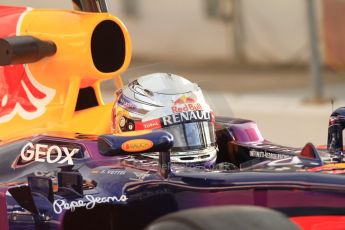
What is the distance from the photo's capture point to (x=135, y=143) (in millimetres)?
4941

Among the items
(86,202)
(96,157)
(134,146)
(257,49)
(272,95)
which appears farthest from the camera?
(257,49)

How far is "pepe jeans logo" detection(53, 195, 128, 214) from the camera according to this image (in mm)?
5117

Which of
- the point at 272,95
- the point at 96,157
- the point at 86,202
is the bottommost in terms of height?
the point at 272,95

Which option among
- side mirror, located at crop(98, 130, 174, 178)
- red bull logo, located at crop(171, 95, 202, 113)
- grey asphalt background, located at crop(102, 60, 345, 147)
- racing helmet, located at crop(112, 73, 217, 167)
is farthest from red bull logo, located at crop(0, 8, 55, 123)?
side mirror, located at crop(98, 130, 174, 178)

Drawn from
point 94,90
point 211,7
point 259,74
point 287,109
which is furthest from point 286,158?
point 211,7

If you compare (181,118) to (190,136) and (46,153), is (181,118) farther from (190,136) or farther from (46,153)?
(46,153)

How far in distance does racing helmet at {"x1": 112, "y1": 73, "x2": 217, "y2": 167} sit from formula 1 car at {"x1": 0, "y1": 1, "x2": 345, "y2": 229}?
134mm

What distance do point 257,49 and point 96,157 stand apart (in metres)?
8.91

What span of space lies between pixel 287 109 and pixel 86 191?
5.59 metres

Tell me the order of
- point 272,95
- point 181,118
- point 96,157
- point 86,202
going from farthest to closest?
point 272,95
point 181,118
point 96,157
point 86,202

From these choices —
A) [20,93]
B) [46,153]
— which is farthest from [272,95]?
[46,153]

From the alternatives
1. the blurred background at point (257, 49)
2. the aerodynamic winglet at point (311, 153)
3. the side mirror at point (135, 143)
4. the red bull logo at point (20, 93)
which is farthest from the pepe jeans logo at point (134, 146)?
the blurred background at point (257, 49)

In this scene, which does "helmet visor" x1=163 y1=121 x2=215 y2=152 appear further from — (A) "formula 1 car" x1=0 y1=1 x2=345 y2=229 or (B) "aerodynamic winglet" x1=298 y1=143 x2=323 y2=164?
(B) "aerodynamic winglet" x1=298 y1=143 x2=323 y2=164

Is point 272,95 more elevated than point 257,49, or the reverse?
point 257,49
